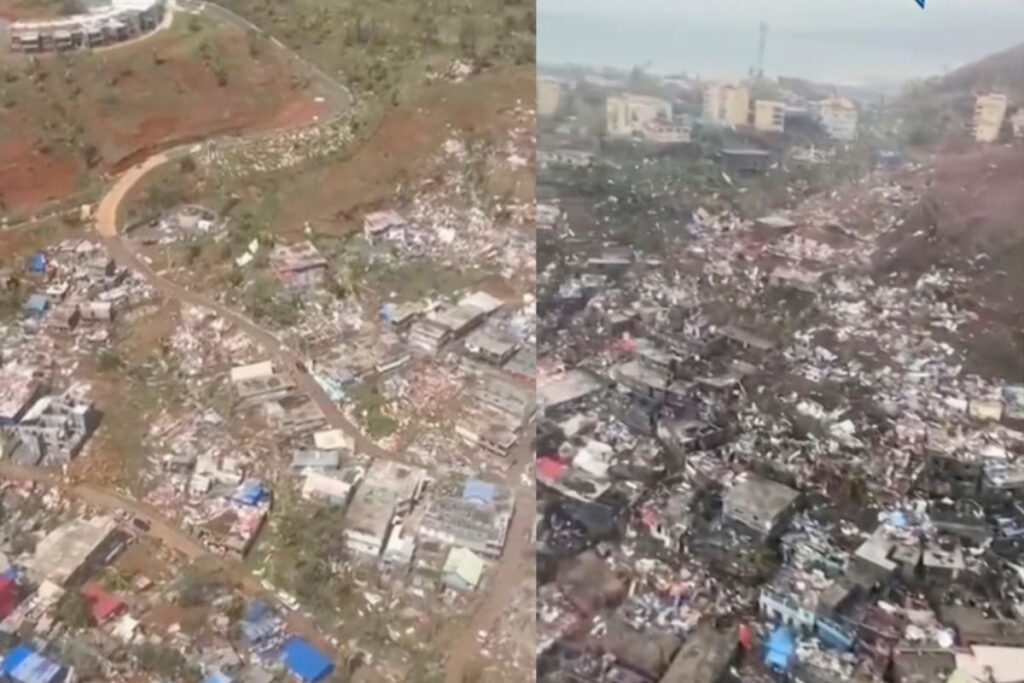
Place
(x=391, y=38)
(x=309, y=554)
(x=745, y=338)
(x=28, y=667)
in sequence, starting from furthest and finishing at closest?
(x=745, y=338) → (x=391, y=38) → (x=309, y=554) → (x=28, y=667)

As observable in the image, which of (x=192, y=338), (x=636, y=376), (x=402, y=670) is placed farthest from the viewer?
(x=636, y=376)

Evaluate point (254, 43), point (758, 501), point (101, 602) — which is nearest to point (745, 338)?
point (758, 501)

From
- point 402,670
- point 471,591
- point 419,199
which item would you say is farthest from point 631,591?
point 419,199

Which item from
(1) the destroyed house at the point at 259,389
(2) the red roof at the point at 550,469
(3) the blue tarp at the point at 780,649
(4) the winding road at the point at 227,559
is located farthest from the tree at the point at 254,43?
(3) the blue tarp at the point at 780,649

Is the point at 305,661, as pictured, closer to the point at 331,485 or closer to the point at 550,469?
the point at 331,485

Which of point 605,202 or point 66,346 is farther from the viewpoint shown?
point 605,202

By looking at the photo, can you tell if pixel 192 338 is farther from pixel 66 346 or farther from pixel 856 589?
pixel 856 589

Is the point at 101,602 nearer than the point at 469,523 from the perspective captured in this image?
Yes
